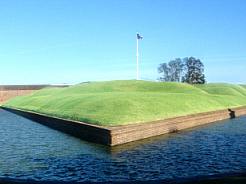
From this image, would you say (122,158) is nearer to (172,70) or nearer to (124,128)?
(124,128)

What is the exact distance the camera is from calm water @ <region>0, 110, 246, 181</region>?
2105 centimetres

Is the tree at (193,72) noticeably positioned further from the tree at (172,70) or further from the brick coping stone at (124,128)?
the brick coping stone at (124,128)

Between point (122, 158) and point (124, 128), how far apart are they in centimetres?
620

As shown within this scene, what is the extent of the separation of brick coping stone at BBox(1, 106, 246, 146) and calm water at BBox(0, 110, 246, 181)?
2.88ft

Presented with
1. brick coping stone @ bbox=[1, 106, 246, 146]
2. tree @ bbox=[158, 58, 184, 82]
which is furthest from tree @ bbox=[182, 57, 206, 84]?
brick coping stone @ bbox=[1, 106, 246, 146]

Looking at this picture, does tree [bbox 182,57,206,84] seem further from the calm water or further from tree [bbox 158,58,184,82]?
the calm water

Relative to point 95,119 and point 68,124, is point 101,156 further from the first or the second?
point 68,124

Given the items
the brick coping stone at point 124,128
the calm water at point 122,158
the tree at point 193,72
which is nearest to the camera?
the calm water at point 122,158

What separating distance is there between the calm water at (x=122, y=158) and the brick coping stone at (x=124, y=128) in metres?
0.88

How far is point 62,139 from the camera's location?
34.8 meters

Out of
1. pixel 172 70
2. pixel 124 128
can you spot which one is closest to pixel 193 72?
pixel 172 70

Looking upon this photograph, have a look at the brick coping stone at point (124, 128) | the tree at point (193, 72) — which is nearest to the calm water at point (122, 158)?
the brick coping stone at point (124, 128)

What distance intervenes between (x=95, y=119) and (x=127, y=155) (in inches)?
429

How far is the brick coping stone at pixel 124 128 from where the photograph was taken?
30822 mm
